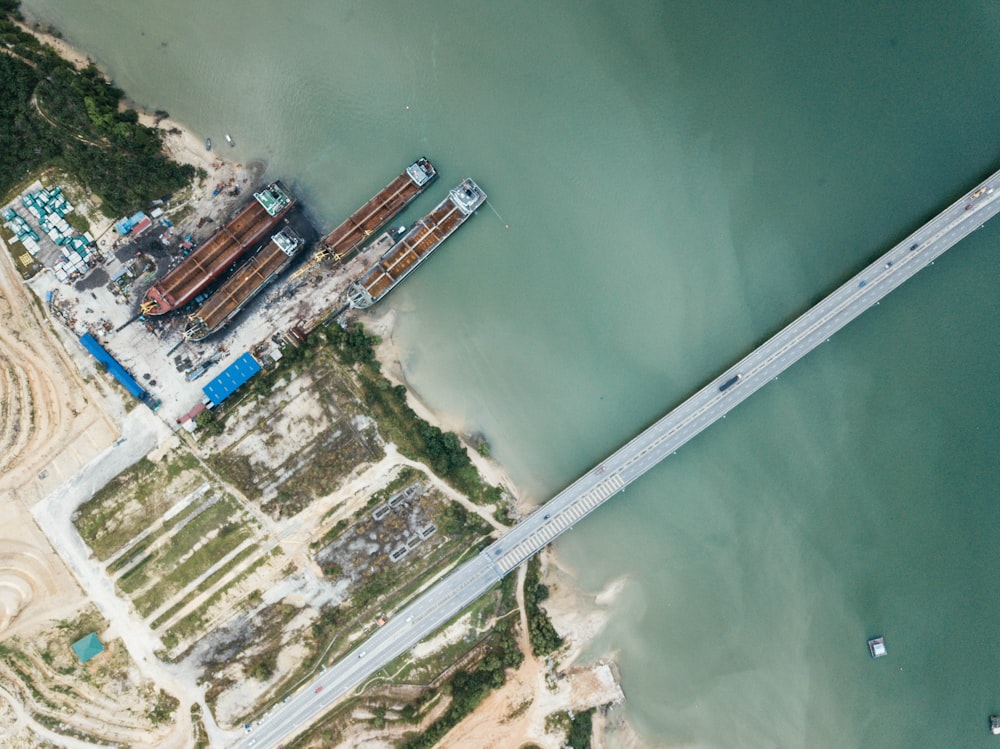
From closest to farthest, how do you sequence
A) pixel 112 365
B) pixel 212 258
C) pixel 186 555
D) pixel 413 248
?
1. pixel 112 365
2. pixel 212 258
3. pixel 186 555
4. pixel 413 248

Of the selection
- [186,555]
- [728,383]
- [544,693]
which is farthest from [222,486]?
[728,383]

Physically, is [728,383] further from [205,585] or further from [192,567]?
[192,567]

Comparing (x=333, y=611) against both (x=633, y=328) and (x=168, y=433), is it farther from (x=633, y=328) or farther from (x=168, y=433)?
(x=633, y=328)

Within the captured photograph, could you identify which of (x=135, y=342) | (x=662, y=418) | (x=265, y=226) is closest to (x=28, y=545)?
(x=135, y=342)

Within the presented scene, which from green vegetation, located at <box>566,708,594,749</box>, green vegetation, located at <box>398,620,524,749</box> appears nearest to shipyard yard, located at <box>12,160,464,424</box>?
green vegetation, located at <box>398,620,524,749</box>

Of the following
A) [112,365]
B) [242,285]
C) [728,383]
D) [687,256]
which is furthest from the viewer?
[687,256]

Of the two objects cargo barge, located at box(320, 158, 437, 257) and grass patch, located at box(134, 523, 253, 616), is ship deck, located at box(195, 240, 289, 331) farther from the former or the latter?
grass patch, located at box(134, 523, 253, 616)

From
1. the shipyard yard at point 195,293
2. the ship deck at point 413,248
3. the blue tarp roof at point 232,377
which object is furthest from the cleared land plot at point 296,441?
the ship deck at point 413,248
